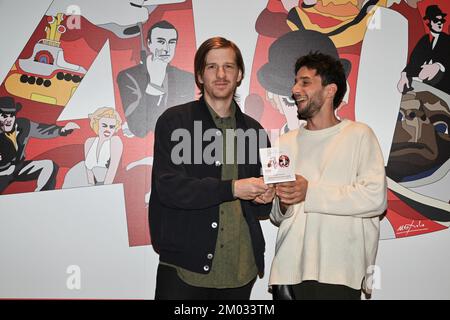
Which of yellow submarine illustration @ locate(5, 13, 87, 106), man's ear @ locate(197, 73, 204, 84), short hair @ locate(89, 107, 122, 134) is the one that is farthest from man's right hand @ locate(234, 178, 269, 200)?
yellow submarine illustration @ locate(5, 13, 87, 106)

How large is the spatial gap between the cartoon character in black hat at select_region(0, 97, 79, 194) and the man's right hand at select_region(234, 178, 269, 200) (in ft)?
5.11

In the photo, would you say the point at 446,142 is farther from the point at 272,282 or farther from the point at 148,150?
the point at 148,150

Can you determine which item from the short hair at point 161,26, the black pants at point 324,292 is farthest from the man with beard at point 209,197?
the short hair at point 161,26

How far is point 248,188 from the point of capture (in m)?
2.40

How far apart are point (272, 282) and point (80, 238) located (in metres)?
1.54

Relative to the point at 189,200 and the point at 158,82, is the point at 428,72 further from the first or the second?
the point at 189,200

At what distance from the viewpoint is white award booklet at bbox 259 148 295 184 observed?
2.39 m

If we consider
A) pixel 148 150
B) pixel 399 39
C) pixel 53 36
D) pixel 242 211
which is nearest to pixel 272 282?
pixel 242 211

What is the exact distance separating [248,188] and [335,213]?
468mm

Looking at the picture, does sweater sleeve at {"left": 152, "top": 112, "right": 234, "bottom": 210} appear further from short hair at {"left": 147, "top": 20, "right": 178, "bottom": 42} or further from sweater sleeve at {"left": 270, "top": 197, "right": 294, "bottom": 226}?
short hair at {"left": 147, "top": 20, "right": 178, "bottom": 42}

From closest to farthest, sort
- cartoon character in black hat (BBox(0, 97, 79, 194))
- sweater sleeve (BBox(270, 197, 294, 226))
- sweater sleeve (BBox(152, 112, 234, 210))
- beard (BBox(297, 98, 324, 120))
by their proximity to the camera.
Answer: sweater sleeve (BBox(152, 112, 234, 210)) < sweater sleeve (BBox(270, 197, 294, 226)) < beard (BBox(297, 98, 324, 120)) < cartoon character in black hat (BBox(0, 97, 79, 194))

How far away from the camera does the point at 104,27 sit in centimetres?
342

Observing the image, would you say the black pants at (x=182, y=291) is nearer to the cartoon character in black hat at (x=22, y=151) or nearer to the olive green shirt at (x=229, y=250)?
the olive green shirt at (x=229, y=250)
